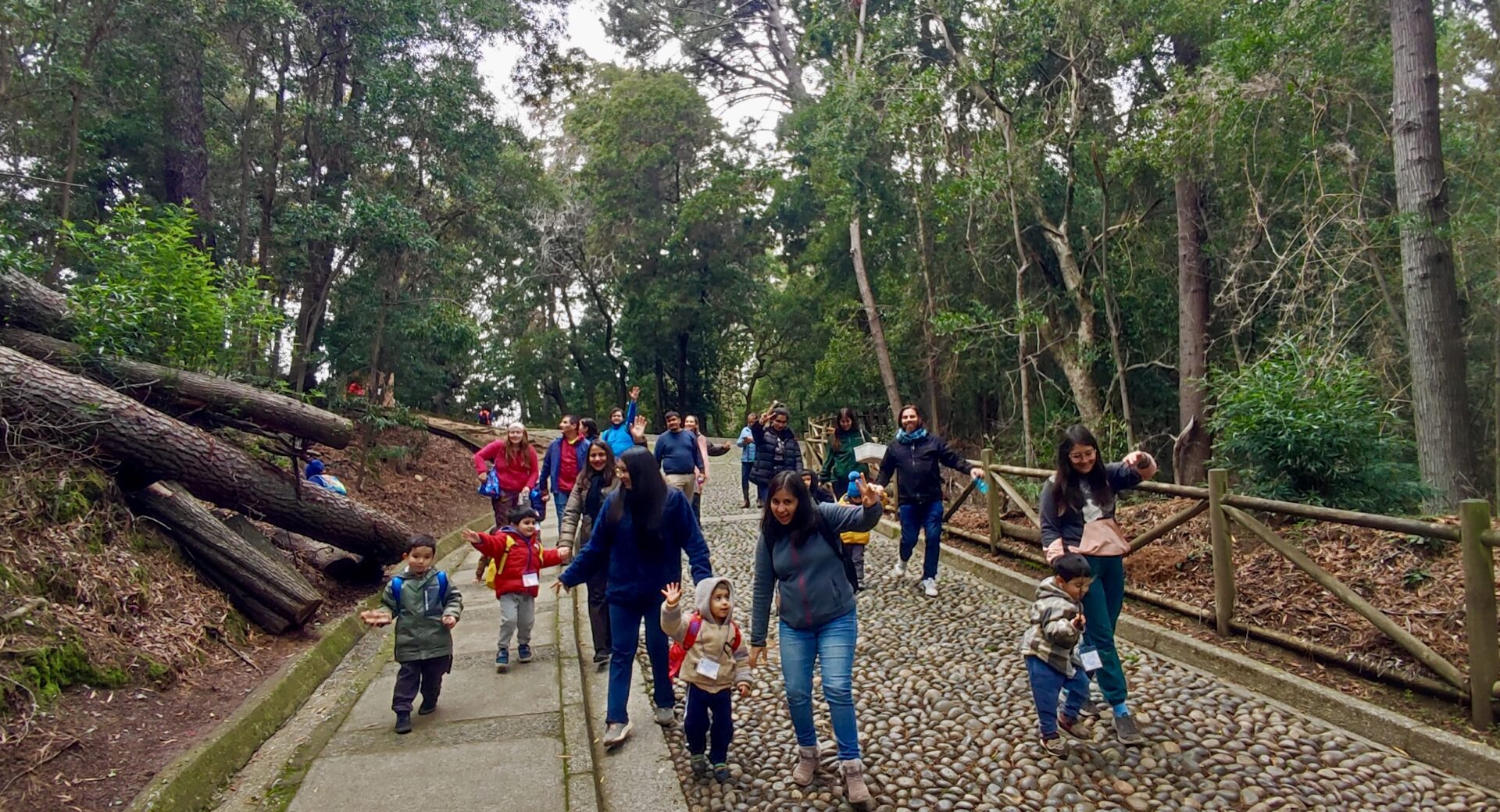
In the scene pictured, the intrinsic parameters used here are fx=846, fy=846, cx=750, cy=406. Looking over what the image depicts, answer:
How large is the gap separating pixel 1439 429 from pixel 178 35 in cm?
1490

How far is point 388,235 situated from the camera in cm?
1294

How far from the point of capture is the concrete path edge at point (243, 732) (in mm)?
3648

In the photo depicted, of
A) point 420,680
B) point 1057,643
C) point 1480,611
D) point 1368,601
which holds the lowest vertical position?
point 420,680

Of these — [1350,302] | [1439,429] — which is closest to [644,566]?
[1439,429]

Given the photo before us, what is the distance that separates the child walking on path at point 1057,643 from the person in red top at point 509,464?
508 centimetres

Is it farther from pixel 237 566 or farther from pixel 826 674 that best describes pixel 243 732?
pixel 826 674

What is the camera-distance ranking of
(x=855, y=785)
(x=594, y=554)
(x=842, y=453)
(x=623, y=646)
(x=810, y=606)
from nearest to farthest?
(x=855, y=785)
(x=810, y=606)
(x=623, y=646)
(x=594, y=554)
(x=842, y=453)

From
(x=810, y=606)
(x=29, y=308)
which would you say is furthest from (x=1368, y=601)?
(x=29, y=308)

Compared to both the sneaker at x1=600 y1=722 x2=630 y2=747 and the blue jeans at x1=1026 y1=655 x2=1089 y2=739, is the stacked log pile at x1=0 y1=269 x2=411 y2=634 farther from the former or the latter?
the blue jeans at x1=1026 y1=655 x2=1089 y2=739

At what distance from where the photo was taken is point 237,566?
6.12 metres

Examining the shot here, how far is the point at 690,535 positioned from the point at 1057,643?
1.84m

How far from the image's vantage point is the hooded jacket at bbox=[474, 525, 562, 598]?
18.6ft

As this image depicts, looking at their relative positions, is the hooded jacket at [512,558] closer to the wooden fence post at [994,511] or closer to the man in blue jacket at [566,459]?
the man in blue jacket at [566,459]

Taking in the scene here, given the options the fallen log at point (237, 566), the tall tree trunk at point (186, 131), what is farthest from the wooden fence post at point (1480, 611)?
the tall tree trunk at point (186, 131)
